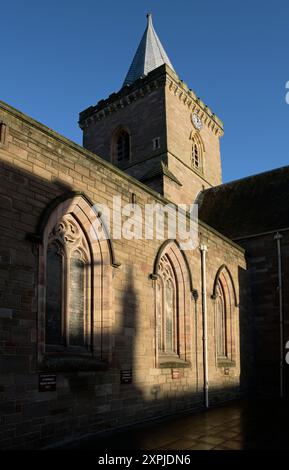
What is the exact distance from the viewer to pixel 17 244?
7.00 metres

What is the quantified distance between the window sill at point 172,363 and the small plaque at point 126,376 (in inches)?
49.7

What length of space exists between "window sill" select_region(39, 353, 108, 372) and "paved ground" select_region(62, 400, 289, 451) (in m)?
1.15

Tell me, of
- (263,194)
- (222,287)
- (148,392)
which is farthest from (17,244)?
(263,194)

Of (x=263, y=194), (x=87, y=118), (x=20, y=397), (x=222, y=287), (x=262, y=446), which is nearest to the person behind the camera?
(x=20, y=397)

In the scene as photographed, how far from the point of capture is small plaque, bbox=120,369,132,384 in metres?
8.86

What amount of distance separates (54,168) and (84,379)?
12.3 ft

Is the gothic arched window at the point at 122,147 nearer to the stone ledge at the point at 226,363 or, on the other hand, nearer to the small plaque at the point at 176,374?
the stone ledge at the point at 226,363

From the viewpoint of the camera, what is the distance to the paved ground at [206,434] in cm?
732

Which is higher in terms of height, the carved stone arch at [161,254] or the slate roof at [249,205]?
the slate roof at [249,205]

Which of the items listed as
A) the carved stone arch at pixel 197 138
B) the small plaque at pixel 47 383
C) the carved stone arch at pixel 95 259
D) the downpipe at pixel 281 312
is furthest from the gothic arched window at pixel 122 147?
the small plaque at pixel 47 383

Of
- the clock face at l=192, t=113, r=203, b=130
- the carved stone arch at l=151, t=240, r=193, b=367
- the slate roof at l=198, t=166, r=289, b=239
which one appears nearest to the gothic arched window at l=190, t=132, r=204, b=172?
the clock face at l=192, t=113, r=203, b=130

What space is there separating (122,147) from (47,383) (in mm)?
19371

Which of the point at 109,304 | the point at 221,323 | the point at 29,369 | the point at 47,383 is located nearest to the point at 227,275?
the point at 221,323

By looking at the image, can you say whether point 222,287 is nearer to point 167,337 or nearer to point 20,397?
point 167,337
